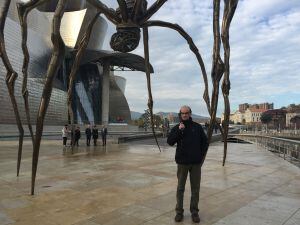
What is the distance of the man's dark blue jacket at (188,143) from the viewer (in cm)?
473

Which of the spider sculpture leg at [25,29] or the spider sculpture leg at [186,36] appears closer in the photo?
the spider sculpture leg at [25,29]

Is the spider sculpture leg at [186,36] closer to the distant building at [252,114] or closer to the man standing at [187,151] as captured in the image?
the man standing at [187,151]

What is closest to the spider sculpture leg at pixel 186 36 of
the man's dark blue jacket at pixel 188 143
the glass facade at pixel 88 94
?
the man's dark blue jacket at pixel 188 143

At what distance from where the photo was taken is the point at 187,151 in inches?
186

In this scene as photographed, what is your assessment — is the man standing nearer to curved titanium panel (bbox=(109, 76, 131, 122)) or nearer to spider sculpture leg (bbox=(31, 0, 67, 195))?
spider sculpture leg (bbox=(31, 0, 67, 195))

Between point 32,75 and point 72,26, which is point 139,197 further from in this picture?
point 72,26

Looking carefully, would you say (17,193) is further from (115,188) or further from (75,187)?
(115,188)

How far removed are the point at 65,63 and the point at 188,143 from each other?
5571cm

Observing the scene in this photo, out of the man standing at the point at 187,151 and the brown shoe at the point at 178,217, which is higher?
the man standing at the point at 187,151

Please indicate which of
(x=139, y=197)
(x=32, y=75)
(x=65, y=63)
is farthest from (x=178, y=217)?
(x=65, y=63)

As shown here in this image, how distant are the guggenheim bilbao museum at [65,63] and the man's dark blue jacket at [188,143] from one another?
132 feet

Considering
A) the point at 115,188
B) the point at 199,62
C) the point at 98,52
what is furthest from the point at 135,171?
the point at 98,52

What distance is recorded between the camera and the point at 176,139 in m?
4.78

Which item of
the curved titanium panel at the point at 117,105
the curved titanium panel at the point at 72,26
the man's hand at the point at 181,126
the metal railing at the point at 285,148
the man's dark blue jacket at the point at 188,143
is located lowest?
the metal railing at the point at 285,148
